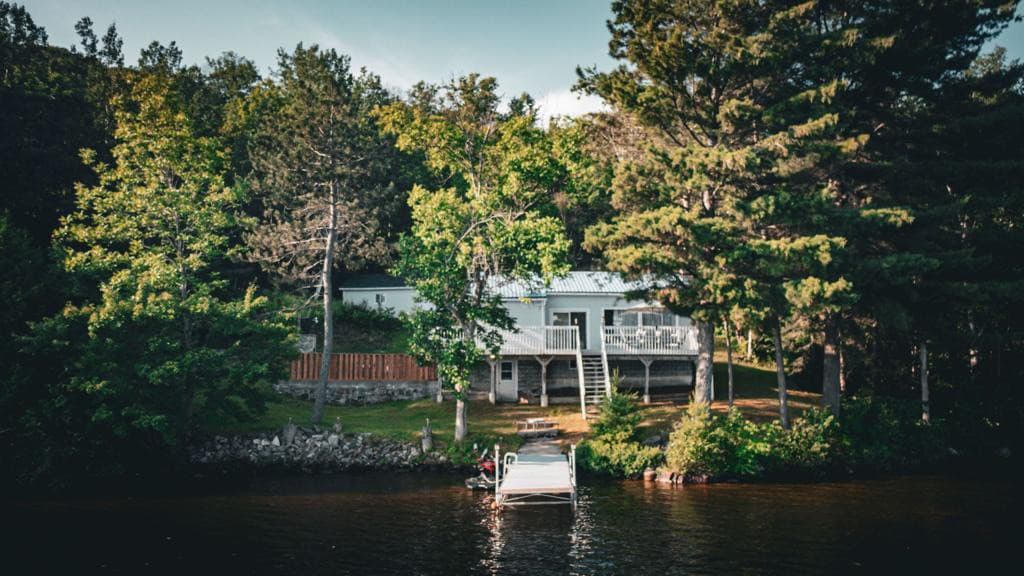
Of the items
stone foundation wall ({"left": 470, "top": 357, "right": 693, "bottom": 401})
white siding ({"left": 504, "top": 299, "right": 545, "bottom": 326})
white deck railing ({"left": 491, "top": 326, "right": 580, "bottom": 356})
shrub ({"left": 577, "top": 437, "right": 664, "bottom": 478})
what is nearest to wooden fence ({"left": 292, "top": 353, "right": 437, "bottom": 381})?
stone foundation wall ({"left": 470, "top": 357, "right": 693, "bottom": 401})

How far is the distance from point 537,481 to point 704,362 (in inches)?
450

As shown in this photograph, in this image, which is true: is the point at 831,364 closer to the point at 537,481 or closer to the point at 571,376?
the point at 571,376

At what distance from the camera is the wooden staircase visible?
1375 inches

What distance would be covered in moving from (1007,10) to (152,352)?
129 feet

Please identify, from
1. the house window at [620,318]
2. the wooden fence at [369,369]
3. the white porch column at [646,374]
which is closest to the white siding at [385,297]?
the wooden fence at [369,369]

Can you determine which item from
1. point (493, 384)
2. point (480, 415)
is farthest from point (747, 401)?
point (480, 415)

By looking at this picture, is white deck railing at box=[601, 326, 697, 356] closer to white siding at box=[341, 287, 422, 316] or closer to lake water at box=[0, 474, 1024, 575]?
lake water at box=[0, 474, 1024, 575]

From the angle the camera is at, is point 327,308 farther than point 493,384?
No

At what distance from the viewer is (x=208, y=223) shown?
1196 inches

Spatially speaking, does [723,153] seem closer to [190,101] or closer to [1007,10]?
[1007,10]

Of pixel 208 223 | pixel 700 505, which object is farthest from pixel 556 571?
pixel 208 223

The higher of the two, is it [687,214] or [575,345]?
[687,214]

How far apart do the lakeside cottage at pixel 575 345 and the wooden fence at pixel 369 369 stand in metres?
3.39

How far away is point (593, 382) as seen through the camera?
36.6 meters
